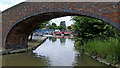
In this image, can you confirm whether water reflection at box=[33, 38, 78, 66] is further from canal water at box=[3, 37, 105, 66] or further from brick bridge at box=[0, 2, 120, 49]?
brick bridge at box=[0, 2, 120, 49]

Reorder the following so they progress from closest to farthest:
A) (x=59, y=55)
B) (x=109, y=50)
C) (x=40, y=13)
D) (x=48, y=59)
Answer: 1. (x=109, y=50)
2. (x=40, y=13)
3. (x=48, y=59)
4. (x=59, y=55)

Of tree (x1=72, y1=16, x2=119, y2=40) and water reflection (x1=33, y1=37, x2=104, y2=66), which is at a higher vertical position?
tree (x1=72, y1=16, x2=119, y2=40)

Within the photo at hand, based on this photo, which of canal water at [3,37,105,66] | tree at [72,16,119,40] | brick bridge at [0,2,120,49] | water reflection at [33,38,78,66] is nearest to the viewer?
brick bridge at [0,2,120,49]

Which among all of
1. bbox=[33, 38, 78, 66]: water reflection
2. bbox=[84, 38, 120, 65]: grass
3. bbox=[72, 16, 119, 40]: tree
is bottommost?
bbox=[33, 38, 78, 66]: water reflection

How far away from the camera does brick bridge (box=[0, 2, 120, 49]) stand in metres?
7.58

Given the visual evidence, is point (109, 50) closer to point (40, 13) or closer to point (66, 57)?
point (66, 57)

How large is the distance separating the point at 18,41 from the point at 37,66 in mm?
5959

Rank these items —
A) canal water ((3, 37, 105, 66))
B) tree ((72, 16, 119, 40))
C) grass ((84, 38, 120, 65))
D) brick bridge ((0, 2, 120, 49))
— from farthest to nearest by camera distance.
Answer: tree ((72, 16, 119, 40)) → canal water ((3, 37, 105, 66)) → grass ((84, 38, 120, 65)) → brick bridge ((0, 2, 120, 49))

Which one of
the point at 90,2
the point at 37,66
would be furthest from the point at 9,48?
the point at 90,2

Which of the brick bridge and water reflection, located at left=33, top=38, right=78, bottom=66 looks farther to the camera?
water reflection, located at left=33, top=38, right=78, bottom=66

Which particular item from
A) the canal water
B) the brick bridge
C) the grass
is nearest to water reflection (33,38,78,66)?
the canal water

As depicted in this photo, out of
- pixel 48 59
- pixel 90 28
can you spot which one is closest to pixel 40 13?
pixel 48 59

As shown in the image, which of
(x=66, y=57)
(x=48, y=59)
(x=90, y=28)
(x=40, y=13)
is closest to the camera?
(x=40, y=13)

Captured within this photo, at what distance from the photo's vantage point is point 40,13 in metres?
9.45
